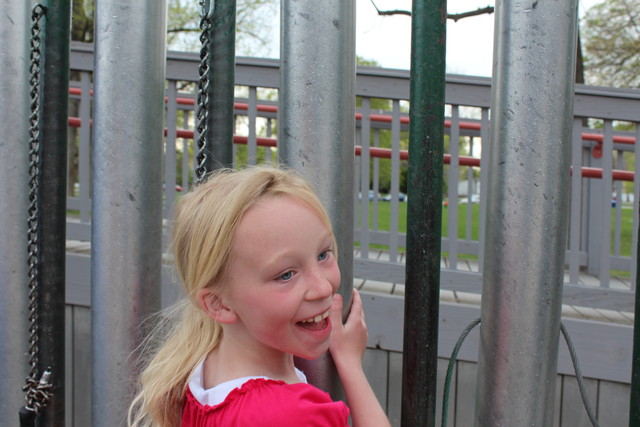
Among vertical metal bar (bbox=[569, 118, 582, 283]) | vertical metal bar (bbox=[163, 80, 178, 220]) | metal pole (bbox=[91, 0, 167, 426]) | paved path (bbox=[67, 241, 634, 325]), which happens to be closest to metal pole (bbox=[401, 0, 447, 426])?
metal pole (bbox=[91, 0, 167, 426])

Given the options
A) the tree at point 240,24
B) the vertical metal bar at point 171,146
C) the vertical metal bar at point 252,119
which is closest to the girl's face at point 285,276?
the vertical metal bar at point 252,119

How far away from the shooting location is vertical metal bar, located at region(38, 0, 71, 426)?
1333 mm

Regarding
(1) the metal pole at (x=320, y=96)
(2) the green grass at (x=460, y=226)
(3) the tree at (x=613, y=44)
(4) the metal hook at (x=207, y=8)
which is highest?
(3) the tree at (x=613, y=44)

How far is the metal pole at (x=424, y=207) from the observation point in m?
1.02

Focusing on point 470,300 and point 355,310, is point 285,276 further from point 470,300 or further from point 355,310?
point 470,300

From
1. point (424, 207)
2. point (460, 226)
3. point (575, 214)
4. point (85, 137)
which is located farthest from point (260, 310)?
point (460, 226)

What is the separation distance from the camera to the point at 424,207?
1054mm

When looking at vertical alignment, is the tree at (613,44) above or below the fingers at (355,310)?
above

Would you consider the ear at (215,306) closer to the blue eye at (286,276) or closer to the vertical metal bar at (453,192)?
the blue eye at (286,276)


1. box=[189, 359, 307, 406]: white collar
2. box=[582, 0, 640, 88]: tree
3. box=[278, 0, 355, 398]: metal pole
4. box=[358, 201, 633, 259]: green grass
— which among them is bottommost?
box=[358, 201, 633, 259]: green grass

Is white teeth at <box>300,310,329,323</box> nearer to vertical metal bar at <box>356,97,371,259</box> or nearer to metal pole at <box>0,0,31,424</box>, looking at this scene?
metal pole at <box>0,0,31,424</box>

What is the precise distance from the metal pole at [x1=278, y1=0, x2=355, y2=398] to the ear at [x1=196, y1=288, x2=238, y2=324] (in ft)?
0.91

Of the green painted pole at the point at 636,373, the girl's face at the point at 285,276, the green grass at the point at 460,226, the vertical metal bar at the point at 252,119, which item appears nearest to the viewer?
the green painted pole at the point at 636,373

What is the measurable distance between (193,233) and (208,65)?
36 centimetres
